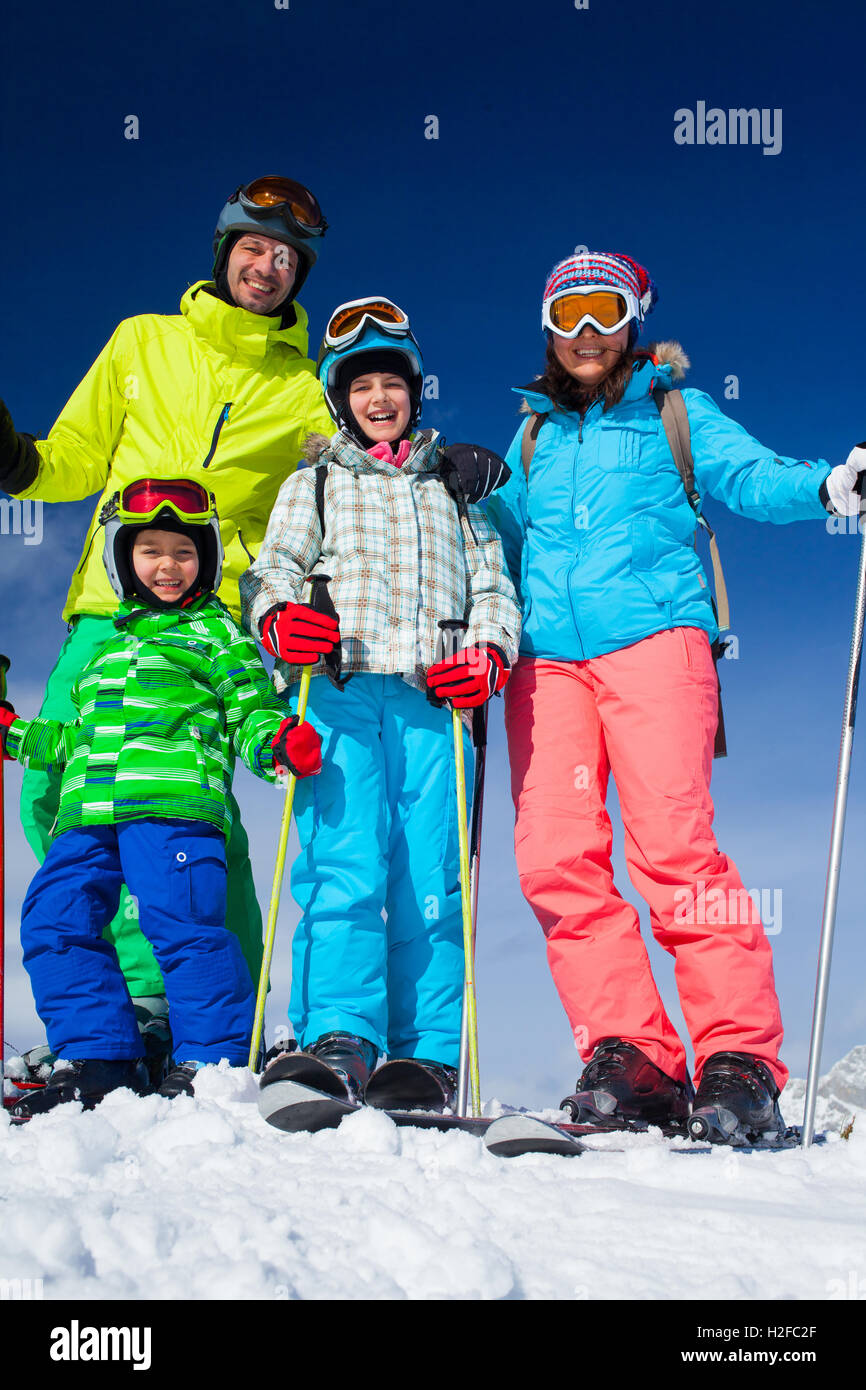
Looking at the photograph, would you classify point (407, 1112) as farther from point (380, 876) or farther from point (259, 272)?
point (259, 272)

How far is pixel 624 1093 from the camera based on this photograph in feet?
11.7

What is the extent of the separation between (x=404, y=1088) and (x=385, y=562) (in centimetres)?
209

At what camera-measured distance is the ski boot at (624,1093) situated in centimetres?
347

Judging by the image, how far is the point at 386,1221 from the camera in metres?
1.94

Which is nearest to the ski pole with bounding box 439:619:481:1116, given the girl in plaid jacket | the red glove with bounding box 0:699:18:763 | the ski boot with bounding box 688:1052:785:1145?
the girl in plaid jacket

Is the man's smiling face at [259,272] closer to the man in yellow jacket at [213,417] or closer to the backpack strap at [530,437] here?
the man in yellow jacket at [213,417]

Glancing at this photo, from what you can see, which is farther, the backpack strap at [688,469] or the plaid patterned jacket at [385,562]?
the backpack strap at [688,469]

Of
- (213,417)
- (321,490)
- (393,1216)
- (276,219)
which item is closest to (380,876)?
(321,490)

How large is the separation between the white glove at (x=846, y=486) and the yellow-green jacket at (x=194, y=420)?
8.07 ft

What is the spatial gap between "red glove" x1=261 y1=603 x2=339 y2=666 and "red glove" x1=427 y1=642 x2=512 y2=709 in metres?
0.44

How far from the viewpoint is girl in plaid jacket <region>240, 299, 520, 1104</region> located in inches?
146

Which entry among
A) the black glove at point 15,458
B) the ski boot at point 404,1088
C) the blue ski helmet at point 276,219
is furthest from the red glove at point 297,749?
the blue ski helmet at point 276,219

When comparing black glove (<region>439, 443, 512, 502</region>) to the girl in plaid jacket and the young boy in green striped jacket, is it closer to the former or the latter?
the girl in plaid jacket
